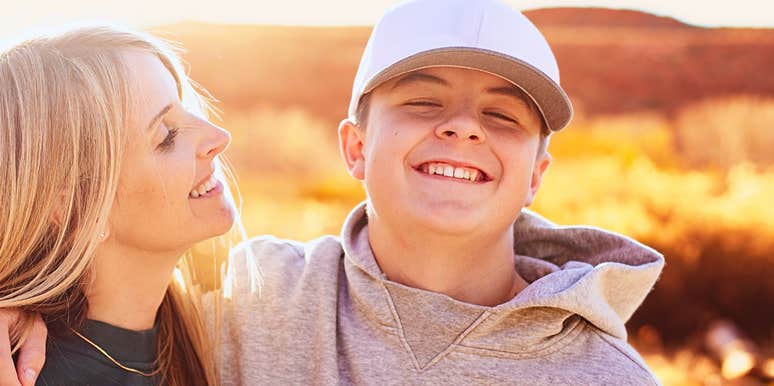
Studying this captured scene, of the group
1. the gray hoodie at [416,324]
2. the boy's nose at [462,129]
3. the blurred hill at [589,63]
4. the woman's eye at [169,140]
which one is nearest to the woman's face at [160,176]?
the woman's eye at [169,140]

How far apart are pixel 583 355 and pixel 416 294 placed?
0.48m

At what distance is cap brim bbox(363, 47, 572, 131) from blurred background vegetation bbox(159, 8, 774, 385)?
9.70 feet

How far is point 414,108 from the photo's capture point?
8.07 feet

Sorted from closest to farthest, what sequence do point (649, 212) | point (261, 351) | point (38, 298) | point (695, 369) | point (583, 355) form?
point (38, 298) < point (583, 355) < point (261, 351) < point (695, 369) < point (649, 212)

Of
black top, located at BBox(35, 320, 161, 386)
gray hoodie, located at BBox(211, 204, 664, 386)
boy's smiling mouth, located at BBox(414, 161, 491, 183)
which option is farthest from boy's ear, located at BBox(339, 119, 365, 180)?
black top, located at BBox(35, 320, 161, 386)

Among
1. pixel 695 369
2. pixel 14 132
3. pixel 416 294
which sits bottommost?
pixel 695 369

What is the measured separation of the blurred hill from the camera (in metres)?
6.70

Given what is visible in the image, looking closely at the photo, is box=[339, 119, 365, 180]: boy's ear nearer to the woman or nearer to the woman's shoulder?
the woman

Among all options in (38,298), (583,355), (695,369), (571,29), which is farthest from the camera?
(571,29)

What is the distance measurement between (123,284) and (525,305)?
3.42 ft

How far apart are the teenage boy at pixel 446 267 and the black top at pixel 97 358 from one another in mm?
323

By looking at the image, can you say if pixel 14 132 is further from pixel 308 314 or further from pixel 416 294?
pixel 416 294

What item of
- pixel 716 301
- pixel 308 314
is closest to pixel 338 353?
pixel 308 314

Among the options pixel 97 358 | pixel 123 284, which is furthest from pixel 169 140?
pixel 97 358
